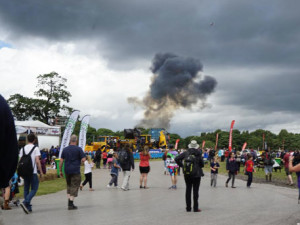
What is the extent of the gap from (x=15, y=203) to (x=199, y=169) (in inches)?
203

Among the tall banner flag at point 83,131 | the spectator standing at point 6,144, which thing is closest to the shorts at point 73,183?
the spectator standing at point 6,144

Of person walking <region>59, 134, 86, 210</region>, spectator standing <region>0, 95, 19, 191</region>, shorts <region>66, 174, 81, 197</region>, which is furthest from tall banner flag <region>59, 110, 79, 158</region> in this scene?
spectator standing <region>0, 95, 19, 191</region>

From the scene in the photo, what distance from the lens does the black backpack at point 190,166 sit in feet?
32.7

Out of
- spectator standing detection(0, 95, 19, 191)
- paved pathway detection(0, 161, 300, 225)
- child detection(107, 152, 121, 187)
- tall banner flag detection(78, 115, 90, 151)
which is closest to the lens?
spectator standing detection(0, 95, 19, 191)

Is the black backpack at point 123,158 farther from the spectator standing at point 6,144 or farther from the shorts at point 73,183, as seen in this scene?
the spectator standing at point 6,144

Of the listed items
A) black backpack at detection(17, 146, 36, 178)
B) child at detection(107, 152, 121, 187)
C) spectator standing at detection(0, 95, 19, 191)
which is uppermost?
spectator standing at detection(0, 95, 19, 191)

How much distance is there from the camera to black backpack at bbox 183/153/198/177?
9961 millimetres

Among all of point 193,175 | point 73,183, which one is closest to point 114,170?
point 73,183

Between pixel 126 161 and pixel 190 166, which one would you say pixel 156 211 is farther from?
pixel 126 161

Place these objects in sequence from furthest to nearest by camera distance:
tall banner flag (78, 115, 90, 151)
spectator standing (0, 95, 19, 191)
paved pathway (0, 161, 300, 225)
→ tall banner flag (78, 115, 90, 151)
paved pathway (0, 161, 300, 225)
spectator standing (0, 95, 19, 191)

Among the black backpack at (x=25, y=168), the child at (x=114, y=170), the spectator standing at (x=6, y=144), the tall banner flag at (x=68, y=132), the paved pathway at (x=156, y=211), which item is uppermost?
the tall banner flag at (x=68, y=132)

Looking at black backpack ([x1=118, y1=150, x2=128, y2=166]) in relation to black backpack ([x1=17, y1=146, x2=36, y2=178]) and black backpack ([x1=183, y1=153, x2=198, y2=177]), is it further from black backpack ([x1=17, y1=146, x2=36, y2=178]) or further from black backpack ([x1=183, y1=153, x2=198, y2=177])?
black backpack ([x1=17, y1=146, x2=36, y2=178])

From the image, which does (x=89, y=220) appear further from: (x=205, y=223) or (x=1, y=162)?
(x=1, y=162)

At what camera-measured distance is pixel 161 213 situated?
9.29m
